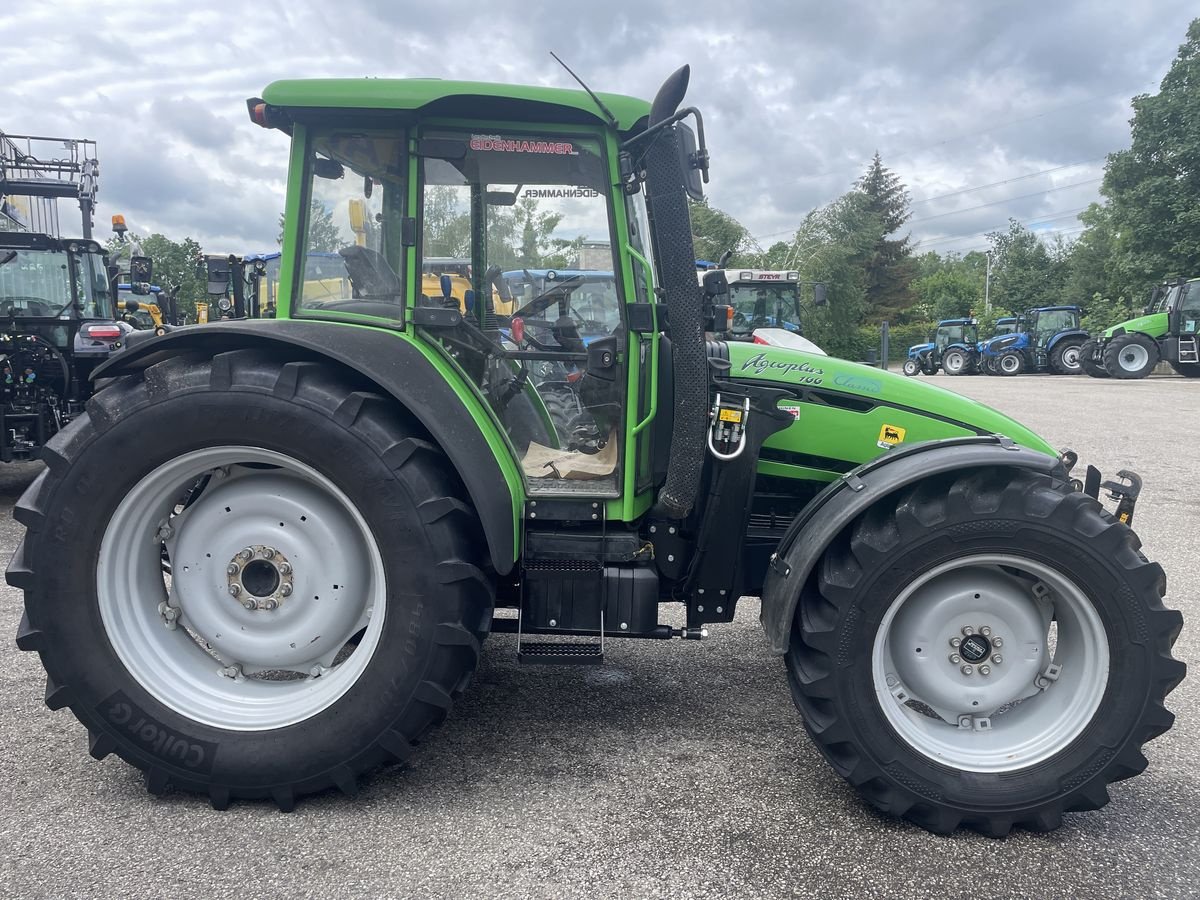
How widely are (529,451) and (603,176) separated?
38.7 inches

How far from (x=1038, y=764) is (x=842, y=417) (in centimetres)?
129

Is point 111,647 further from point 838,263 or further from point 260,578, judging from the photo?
point 838,263

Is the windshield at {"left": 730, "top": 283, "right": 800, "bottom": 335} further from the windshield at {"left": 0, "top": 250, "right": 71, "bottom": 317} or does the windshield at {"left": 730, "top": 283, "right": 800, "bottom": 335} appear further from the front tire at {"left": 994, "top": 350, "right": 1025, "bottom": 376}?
the front tire at {"left": 994, "top": 350, "right": 1025, "bottom": 376}

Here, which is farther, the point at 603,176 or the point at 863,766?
the point at 603,176

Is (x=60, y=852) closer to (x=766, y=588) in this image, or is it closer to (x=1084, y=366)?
(x=766, y=588)

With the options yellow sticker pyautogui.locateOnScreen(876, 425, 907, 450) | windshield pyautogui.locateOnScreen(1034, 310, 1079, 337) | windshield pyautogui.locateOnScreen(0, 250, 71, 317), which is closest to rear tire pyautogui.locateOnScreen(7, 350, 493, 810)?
yellow sticker pyautogui.locateOnScreen(876, 425, 907, 450)

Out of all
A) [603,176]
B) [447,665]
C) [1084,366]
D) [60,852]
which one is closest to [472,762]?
[447,665]

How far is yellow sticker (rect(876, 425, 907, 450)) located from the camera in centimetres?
310

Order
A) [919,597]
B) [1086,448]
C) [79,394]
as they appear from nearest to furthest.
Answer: [919,597], [79,394], [1086,448]

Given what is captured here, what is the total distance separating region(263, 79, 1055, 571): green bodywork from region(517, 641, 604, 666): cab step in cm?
35

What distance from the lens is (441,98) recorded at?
8.75 ft

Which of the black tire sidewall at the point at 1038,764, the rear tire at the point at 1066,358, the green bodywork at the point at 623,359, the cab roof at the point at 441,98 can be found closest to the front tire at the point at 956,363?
the rear tire at the point at 1066,358

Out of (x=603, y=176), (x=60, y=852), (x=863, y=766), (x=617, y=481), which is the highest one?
(x=603, y=176)

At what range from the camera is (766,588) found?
2.86m
